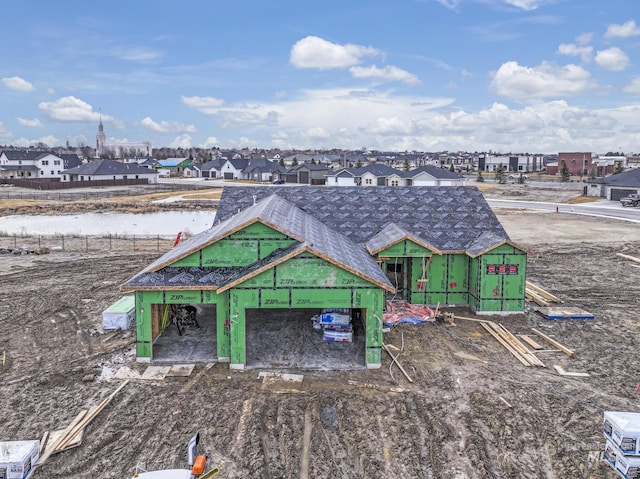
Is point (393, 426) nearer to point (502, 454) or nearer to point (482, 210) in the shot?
point (502, 454)

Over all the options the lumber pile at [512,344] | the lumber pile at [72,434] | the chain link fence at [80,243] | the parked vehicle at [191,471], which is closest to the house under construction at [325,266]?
the lumber pile at [512,344]

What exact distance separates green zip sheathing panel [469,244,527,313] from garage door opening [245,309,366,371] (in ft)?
15.9

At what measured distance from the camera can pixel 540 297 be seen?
23.1 m

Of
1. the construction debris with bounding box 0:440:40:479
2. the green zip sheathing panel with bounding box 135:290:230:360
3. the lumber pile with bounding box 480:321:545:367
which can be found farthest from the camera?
the lumber pile with bounding box 480:321:545:367

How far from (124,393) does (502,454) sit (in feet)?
30.6

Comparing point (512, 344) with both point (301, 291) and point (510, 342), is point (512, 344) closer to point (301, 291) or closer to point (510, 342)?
point (510, 342)

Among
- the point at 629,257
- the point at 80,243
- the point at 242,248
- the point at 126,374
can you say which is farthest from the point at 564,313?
the point at 80,243

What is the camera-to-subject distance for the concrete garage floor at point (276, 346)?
1580 cm

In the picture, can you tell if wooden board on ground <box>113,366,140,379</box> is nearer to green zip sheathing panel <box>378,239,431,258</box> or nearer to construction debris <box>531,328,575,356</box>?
green zip sheathing panel <box>378,239,431,258</box>

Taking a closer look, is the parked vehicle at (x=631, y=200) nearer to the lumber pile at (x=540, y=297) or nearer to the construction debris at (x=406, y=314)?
the lumber pile at (x=540, y=297)

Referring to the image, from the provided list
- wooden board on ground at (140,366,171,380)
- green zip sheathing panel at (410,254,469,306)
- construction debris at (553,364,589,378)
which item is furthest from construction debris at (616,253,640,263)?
wooden board on ground at (140,366,171,380)

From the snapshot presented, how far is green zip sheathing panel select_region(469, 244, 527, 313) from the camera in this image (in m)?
20.2

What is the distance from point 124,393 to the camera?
1391 cm

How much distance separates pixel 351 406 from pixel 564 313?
1161 cm
